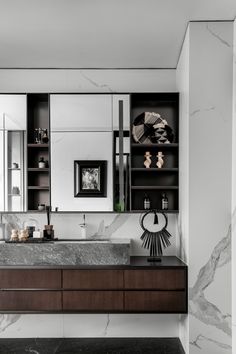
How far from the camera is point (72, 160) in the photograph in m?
4.54

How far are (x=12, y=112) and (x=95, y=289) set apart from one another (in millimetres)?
1962

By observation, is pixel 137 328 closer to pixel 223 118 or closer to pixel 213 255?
pixel 213 255

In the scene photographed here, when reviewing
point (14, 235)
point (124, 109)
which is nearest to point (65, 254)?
point (14, 235)

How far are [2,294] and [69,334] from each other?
0.96 metres

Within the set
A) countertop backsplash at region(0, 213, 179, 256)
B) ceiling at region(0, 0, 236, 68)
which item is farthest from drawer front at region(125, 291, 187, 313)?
ceiling at region(0, 0, 236, 68)

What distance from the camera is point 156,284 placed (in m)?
3.89

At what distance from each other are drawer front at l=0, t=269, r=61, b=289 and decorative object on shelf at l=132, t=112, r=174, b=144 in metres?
1.55

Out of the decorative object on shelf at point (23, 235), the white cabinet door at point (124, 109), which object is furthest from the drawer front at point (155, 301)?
the white cabinet door at point (124, 109)

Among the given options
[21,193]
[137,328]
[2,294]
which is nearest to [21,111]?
[21,193]

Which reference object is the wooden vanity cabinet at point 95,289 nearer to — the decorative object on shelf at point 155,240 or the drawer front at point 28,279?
the drawer front at point 28,279

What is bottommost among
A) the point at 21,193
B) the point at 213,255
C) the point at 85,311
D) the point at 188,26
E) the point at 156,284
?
the point at 85,311

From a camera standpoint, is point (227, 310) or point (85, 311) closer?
point (227, 310)

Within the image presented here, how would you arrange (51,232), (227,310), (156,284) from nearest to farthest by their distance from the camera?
(227,310), (156,284), (51,232)

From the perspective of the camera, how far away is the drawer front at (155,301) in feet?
12.6
